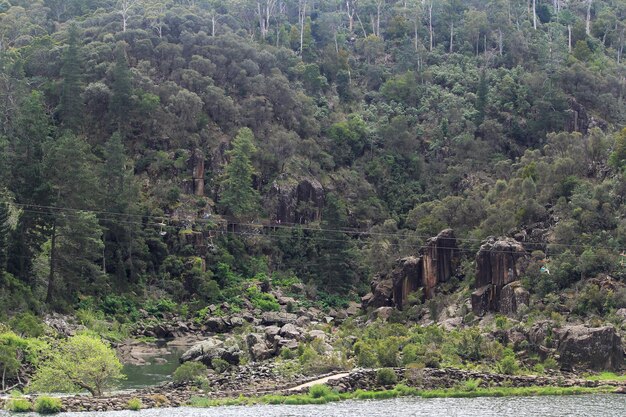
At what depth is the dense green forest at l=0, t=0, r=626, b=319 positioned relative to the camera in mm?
88000

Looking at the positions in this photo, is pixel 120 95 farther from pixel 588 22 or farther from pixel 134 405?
pixel 588 22

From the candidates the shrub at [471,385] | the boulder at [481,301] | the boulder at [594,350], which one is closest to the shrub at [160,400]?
the shrub at [471,385]

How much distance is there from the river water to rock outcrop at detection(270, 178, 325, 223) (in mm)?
65392

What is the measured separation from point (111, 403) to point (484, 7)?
4901 inches

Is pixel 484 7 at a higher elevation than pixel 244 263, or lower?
higher

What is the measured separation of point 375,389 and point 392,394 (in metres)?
1.35

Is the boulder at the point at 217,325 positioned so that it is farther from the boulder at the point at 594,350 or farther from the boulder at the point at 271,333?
the boulder at the point at 594,350

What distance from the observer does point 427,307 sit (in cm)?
8700

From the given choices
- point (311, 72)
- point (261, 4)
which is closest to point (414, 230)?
point (311, 72)

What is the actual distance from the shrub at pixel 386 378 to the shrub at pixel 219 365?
37.8ft

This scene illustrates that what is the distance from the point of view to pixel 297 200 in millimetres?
119938

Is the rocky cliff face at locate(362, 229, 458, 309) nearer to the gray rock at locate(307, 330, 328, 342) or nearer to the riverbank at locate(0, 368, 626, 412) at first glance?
the gray rock at locate(307, 330, 328, 342)

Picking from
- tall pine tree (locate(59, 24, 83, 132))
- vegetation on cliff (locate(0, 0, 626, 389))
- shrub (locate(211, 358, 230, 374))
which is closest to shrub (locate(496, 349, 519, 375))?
vegetation on cliff (locate(0, 0, 626, 389))

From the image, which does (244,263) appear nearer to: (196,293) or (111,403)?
(196,293)
